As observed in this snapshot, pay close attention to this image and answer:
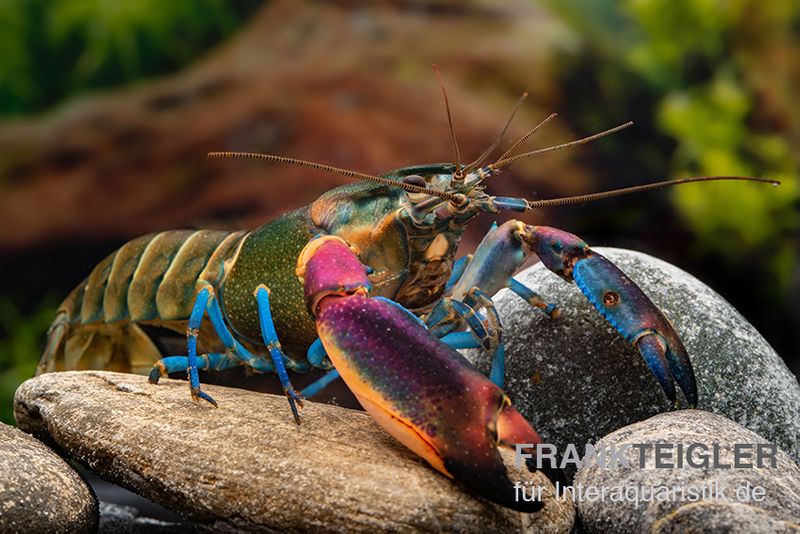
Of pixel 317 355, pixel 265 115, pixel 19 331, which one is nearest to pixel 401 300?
pixel 317 355

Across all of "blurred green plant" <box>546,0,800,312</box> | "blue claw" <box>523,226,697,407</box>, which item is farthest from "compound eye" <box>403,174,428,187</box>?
"blurred green plant" <box>546,0,800,312</box>

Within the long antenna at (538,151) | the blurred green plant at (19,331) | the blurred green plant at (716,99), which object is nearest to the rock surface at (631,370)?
→ the long antenna at (538,151)

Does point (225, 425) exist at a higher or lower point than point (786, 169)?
lower

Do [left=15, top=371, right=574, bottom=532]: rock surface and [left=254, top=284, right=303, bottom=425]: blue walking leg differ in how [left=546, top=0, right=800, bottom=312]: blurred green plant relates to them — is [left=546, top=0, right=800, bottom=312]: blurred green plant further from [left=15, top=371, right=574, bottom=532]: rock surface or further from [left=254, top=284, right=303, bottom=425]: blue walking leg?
[left=15, top=371, right=574, bottom=532]: rock surface

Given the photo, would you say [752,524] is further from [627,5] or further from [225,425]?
[627,5]

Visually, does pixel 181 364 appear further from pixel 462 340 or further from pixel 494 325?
pixel 494 325

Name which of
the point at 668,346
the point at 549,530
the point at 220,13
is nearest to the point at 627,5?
the point at 220,13
